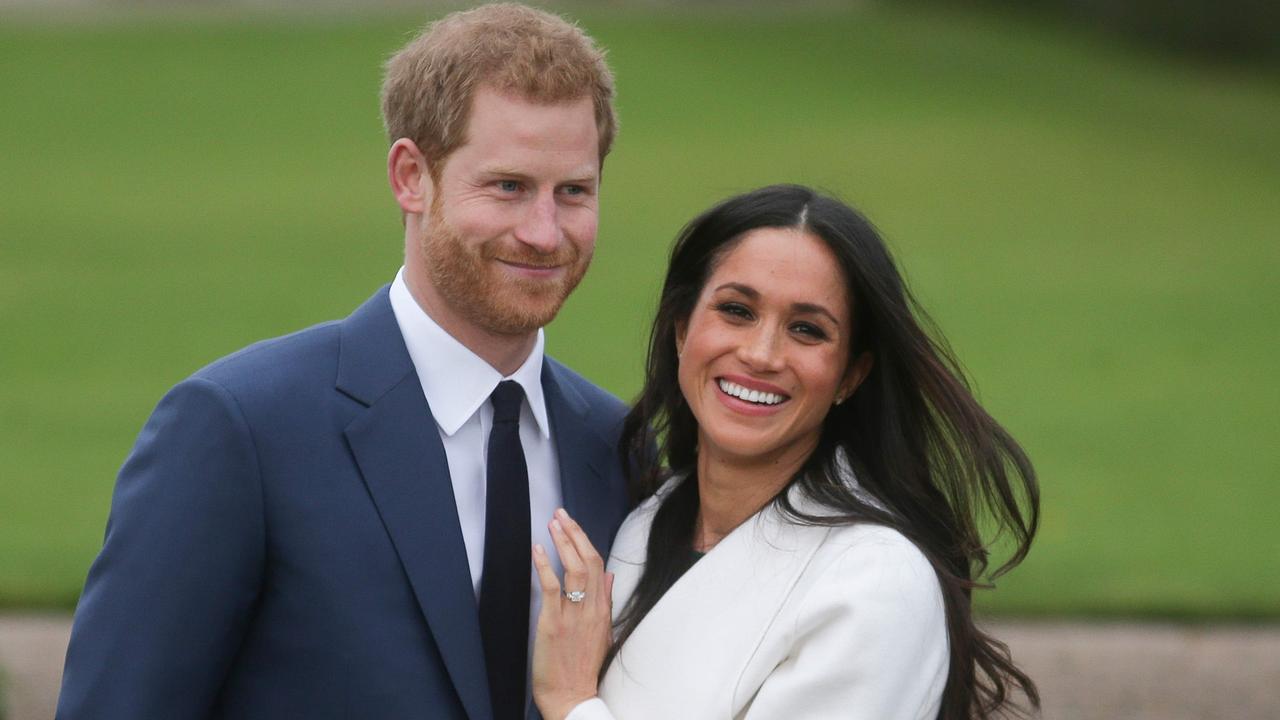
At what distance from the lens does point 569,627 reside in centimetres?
→ 361

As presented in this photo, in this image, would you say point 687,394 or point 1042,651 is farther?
point 1042,651

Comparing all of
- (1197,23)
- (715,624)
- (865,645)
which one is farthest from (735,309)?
(1197,23)

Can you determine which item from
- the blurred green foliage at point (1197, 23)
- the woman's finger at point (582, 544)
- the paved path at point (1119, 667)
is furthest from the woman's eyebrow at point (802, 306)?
the blurred green foliage at point (1197, 23)

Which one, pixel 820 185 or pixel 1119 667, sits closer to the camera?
pixel 820 185

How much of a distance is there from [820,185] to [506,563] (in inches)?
79.1

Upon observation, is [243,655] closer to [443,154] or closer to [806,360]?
[443,154]

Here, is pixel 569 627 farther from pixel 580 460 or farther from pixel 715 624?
pixel 580 460

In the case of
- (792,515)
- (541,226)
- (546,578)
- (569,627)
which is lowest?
(569,627)

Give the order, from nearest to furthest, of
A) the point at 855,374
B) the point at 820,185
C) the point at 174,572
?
the point at 174,572
the point at 855,374
the point at 820,185

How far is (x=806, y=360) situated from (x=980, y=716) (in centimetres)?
97

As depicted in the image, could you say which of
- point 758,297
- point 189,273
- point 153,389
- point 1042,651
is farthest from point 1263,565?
point 189,273

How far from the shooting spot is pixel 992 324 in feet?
53.7

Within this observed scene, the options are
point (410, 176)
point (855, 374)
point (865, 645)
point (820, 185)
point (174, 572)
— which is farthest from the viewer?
point (820, 185)

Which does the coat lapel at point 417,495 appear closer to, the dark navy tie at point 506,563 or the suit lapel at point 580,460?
the dark navy tie at point 506,563
